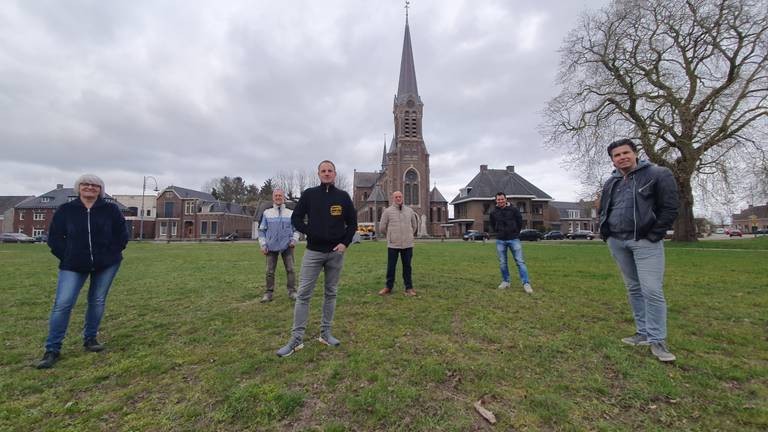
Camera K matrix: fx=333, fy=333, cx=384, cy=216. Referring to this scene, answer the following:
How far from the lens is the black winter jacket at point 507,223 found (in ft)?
22.9

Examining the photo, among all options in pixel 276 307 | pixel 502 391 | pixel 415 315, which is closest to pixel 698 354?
pixel 502 391

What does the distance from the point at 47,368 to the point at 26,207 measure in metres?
76.2

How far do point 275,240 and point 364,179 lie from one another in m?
66.6

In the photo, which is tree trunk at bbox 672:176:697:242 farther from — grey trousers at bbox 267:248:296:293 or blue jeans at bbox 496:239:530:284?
grey trousers at bbox 267:248:296:293

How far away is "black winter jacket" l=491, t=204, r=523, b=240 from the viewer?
6.99 m

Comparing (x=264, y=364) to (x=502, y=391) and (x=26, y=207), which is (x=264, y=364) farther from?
(x=26, y=207)

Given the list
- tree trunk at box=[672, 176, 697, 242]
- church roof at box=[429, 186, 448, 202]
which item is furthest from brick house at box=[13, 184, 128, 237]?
tree trunk at box=[672, 176, 697, 242]

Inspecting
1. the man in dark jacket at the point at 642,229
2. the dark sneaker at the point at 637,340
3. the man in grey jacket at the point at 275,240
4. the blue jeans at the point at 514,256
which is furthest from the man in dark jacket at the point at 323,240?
the blue jeans at the point at 514,256

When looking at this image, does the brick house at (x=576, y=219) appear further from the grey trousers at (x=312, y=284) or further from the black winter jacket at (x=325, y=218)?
the grey trousers at (x=312, y=284)

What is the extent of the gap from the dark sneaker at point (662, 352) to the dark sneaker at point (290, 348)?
3719 millimetres

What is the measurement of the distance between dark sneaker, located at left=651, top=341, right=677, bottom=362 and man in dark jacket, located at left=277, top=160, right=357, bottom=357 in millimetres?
Answer: 3332

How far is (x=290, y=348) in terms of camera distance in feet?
12.0

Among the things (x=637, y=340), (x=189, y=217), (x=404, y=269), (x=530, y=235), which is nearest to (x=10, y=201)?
(x=189, y=217)

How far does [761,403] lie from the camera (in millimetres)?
2557
